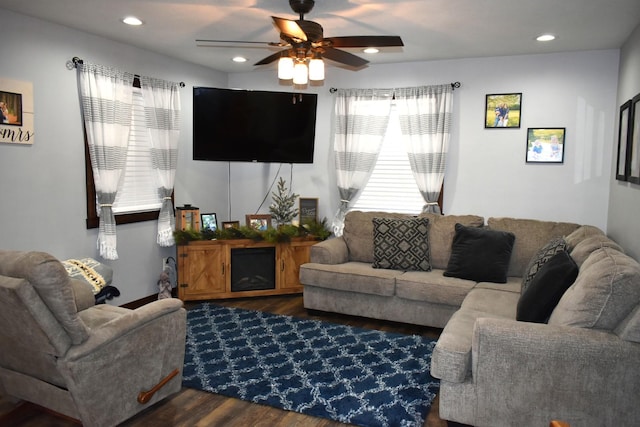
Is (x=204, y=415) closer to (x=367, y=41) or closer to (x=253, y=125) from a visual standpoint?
(x=367, y=41)

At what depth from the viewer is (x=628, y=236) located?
3.54 m

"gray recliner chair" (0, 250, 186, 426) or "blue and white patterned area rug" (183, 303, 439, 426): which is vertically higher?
"gray recliner chair" (0, 250, 186, 426)

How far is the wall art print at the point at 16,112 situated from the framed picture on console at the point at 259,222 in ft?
7.43

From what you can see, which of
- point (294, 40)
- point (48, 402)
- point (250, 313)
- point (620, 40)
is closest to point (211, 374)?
point (48, 402)

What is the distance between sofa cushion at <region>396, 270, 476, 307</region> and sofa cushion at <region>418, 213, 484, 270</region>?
0.37 meters

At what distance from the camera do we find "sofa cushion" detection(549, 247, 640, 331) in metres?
2.29

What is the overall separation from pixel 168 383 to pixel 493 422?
1828 millimetres

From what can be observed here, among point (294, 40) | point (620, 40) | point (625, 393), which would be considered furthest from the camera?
point (620, 40)

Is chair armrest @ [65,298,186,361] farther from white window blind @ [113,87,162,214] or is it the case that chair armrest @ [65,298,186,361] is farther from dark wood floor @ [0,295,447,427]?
white window blind @ [113,87,162,214]

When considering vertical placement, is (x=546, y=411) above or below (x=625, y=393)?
below

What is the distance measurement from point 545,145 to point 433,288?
1.95m

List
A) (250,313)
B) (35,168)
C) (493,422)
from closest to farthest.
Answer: (493,422) → (35,168) → (250,313)

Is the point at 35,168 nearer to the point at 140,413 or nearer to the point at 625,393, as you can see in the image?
the point at 140,413

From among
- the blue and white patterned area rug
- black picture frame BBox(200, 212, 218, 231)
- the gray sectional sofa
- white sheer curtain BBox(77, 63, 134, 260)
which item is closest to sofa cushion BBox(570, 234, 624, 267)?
the gray sectional sofa
